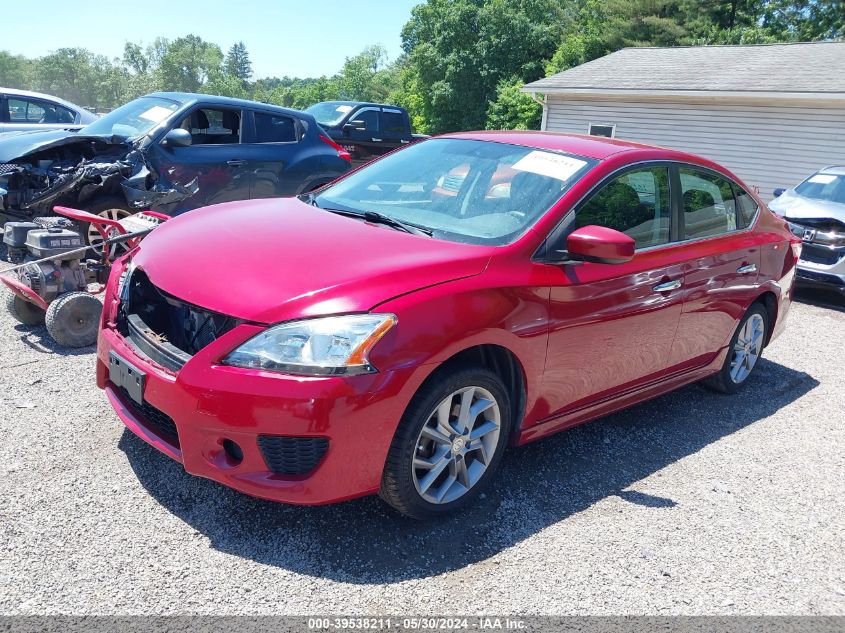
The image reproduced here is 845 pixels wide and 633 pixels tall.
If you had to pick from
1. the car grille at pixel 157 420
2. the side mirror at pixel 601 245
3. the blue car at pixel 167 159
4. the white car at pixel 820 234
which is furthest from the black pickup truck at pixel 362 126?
the car grille at pixel 157 420

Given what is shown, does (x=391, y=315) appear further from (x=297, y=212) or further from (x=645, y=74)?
(x=645, y=74)

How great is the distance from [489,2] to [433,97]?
647 cm

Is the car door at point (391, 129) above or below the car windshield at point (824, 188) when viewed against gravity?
above

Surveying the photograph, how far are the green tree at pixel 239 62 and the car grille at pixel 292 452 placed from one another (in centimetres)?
18520

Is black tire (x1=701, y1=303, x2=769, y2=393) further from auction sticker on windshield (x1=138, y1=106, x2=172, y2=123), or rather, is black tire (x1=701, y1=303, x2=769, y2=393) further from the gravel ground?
auction sticker on windshield (x1=138, y1=106, x2=172, y2=123)

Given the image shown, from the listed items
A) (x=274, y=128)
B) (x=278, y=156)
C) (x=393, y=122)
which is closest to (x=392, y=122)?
(x=393, y=122)

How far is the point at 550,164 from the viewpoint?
12.0ft

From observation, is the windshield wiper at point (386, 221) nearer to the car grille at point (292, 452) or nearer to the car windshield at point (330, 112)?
the car grille at point (292, 452)

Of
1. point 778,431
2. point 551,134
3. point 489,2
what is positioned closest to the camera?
point 551,134

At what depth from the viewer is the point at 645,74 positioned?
1834 cm

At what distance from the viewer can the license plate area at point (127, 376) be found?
9.25 ft

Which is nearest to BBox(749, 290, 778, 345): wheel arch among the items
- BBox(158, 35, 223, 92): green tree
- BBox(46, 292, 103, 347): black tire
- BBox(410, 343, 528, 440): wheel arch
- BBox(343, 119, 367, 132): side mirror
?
BBox(410, 343, 528, 440): wheel arch

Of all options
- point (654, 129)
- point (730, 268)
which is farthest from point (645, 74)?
point (730, 268)

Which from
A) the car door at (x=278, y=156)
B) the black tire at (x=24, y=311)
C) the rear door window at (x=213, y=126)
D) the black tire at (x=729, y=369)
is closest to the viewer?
the black tire at (x=729, y=369)
